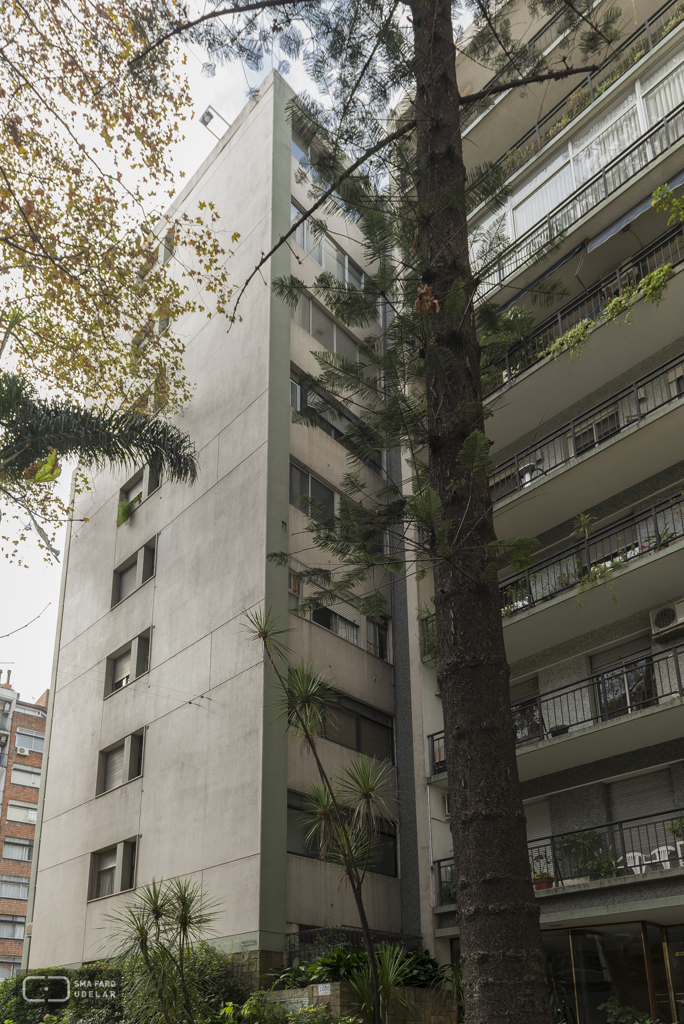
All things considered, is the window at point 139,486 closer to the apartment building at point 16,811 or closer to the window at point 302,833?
the window at point 302,833

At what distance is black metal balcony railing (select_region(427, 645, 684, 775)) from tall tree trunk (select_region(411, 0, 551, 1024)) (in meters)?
8.36

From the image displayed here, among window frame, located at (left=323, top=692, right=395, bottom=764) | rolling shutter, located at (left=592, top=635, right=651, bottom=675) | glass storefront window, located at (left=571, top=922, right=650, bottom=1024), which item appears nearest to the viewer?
glass storefront window, located at (left=571, top=922, right=650, bottom=1024)

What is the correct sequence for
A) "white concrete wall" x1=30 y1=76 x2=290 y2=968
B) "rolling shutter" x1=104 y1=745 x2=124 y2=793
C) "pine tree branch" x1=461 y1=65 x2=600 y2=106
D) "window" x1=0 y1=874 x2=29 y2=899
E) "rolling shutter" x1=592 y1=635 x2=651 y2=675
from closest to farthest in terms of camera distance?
1. "pine tree branch" x1=461 y1=65 x2=600 y2=106
2. "rolling shutter" x1=592 y1=635 x2=651 y2=675
3. "white concrete wall" x1=30 y1=76 x2=290 y2=968
4. "rolling shutter" x1=104 y1=745 x2=124 y2=793
5. "window" x1=0 y1=874 x2=29 y2=899

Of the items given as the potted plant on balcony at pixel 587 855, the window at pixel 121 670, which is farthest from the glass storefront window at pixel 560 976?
the window at pixel 121 670

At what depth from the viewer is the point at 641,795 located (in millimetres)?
13852

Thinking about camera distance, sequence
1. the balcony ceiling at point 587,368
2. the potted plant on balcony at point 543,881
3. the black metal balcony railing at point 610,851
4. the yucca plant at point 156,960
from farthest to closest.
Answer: the balcony ceiling at point 587,368
the potted plant on balcony at point 543,881
the black metal balcony railing at point 610,851
the yucca plant at point 156,960

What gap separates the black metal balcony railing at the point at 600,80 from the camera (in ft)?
50.4

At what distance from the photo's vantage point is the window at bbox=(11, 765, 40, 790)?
155 feet

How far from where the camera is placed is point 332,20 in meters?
7.45

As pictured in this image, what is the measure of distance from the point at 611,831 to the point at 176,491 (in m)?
12.0

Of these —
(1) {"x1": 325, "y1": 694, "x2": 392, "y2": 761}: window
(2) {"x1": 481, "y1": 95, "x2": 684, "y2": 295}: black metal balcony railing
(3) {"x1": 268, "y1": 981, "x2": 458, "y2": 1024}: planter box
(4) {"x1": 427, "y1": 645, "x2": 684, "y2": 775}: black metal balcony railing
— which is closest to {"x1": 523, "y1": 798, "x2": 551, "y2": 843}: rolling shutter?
(4) {"x1": 427, "y1": 645, "x2": 684, "y2": 775}: black metal balcony railing

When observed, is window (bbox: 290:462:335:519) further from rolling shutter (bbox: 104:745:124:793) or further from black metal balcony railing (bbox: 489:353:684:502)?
rolling shutter (bbox: 104:745:124:793)

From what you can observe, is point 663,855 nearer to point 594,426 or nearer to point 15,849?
point 594,426

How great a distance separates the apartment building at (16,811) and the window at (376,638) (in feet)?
95.9
